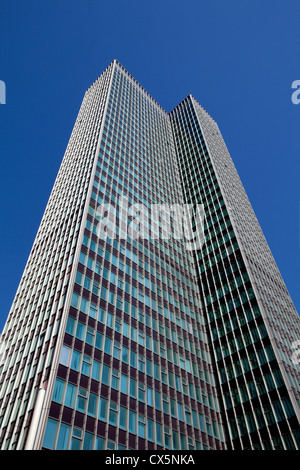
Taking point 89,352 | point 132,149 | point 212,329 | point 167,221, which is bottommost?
point 89,352

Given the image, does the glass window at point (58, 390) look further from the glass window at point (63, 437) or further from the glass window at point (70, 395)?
the glass window at point (63, 437)

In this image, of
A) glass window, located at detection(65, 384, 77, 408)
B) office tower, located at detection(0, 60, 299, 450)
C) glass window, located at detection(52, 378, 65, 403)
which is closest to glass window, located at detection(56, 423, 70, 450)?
office tower, located at detection(0, 60, 299, 450)

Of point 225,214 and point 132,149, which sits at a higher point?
point 132,149

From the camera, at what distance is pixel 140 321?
5034cm

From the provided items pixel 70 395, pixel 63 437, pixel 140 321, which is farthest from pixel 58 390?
pixel 140 321

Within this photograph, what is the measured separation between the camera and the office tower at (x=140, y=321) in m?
37.5

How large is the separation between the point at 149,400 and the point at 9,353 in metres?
19.1

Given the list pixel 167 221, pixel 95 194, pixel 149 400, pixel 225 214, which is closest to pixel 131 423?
pixel 149 400

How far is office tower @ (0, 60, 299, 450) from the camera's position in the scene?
37.5 meters

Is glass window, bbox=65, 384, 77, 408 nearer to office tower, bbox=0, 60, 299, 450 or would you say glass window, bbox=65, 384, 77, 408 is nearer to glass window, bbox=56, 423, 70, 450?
office tower, bbox=0, 60, 299, 450

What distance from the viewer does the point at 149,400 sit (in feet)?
139

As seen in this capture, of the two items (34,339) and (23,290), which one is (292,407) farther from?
(23,290)

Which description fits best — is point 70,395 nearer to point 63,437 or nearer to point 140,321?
point 63,437
